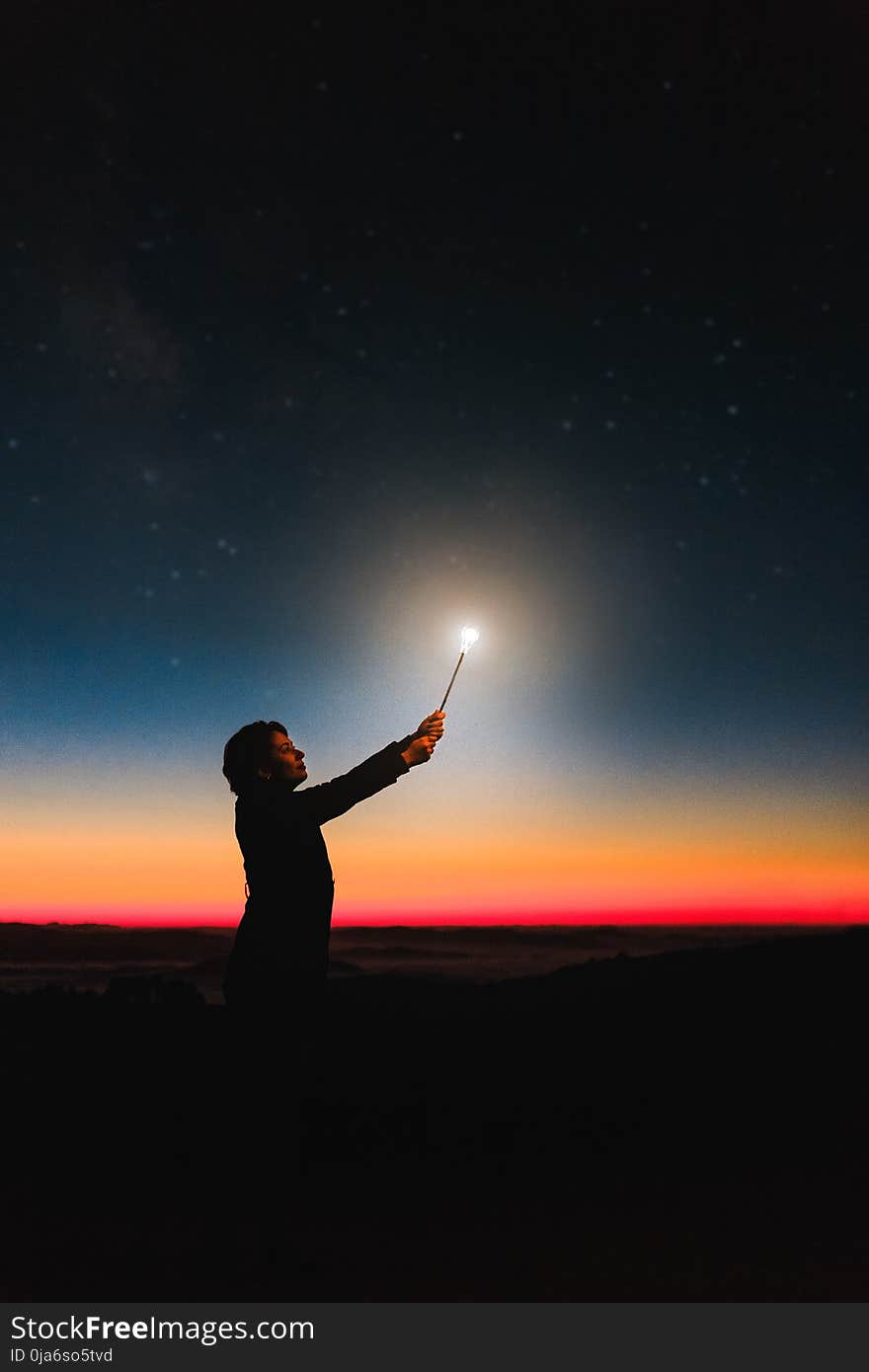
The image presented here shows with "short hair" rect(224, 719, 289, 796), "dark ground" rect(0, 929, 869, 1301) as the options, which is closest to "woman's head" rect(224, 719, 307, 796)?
"short hair" rect(224, 719, 289, 796)

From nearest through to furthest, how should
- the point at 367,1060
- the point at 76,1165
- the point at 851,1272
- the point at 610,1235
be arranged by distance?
1. the point at 851,1272
2. the point at 610,1235
3. the point at 76,1165
4. the point at 367,1060

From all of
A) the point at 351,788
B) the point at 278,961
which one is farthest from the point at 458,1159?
the point at 351,788

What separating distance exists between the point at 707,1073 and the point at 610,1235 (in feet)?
11.2

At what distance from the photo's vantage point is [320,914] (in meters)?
4.88

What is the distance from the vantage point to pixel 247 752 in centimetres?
515

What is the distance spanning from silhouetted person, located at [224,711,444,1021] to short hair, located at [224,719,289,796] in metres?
0.14

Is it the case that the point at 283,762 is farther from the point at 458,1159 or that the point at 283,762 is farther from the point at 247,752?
the point at 458,1159

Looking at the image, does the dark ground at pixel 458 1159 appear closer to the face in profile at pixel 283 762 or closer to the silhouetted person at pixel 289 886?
the silhouetted person at pixel 289 886

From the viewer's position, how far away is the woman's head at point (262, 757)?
509 cm

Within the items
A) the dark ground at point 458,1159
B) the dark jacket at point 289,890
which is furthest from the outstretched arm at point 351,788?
the dark ground at point 458,1159

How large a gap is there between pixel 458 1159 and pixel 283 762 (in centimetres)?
288

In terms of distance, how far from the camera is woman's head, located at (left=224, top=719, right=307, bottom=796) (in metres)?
5.09

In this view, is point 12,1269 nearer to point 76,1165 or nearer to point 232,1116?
point 232,1116
